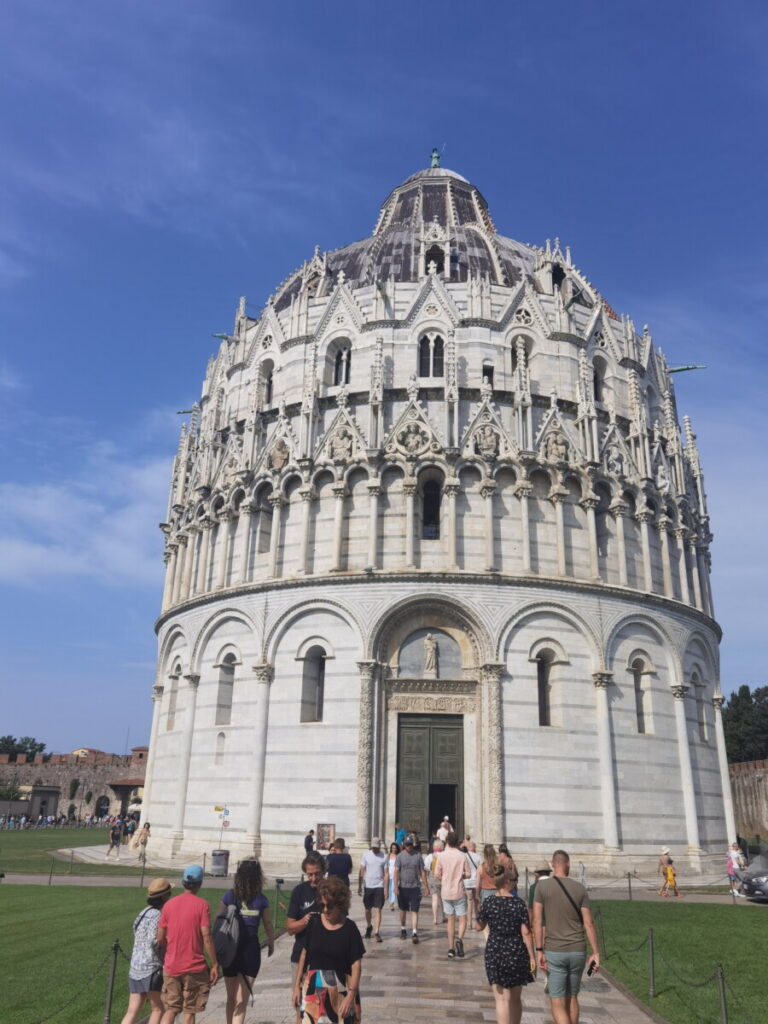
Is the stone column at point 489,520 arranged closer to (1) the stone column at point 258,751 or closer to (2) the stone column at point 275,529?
(2) the stone column at point 275,529

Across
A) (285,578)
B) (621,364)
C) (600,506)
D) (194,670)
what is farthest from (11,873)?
(621,364)

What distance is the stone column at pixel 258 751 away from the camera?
28.0 metres

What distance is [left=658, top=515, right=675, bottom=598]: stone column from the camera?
107 ft

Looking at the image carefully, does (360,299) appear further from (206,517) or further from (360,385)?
(206,517)

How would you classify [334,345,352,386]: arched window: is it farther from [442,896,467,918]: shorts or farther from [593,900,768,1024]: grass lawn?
[442,896,467,918]: shorts

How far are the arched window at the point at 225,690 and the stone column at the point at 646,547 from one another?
16712mm

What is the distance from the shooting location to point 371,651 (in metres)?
28.5

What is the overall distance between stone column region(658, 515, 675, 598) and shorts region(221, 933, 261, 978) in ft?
90.1

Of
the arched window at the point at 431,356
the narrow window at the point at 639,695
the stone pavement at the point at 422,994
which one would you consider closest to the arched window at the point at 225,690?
the arched window at the point at 431,356

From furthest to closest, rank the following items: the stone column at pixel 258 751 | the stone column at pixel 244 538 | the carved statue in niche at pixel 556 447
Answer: the stone column at pixel 244 538 < the carved statue in niche at pixel 556 447 < the stone column at pixel 258 751

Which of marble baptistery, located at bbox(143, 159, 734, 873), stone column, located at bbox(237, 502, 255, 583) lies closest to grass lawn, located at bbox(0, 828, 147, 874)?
marble baptistery, located at bbox(143, 159, 734, 873)

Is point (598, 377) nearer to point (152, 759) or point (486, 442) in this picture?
point (486, 442)

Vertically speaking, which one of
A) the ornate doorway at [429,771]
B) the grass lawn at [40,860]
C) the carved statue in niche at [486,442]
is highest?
the carved statue in niche at [486,442]

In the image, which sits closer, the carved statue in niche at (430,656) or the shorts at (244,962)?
the shorts at (244,962)
